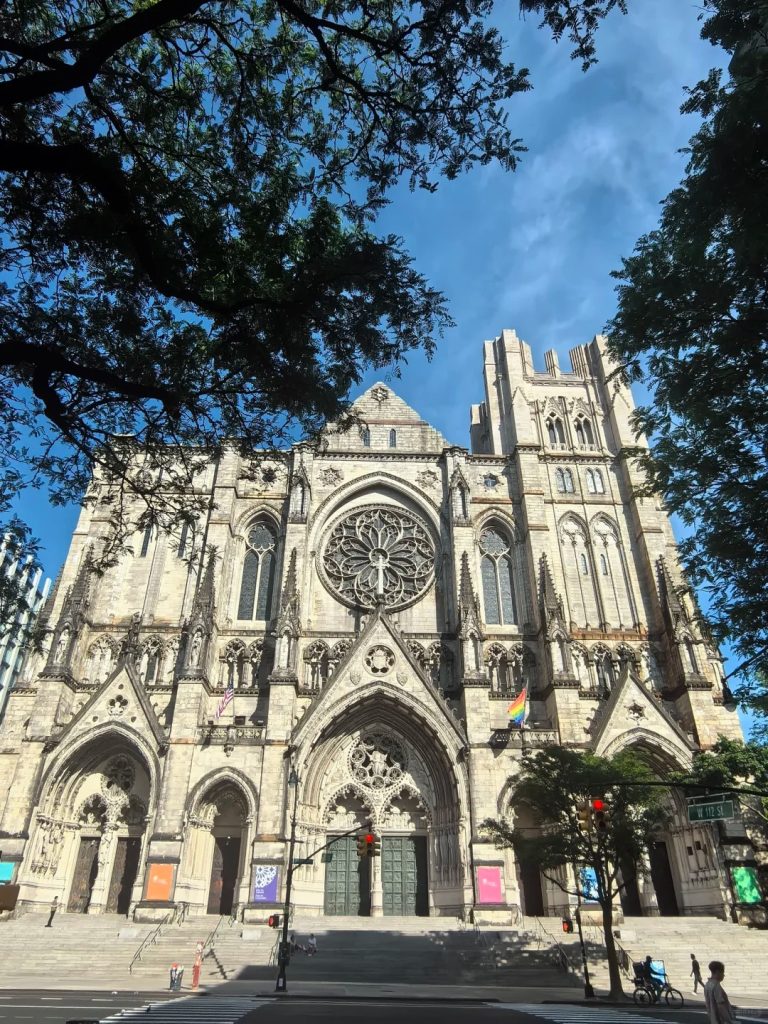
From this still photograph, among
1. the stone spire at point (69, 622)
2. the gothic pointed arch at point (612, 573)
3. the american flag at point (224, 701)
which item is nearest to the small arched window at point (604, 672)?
the gothic pointed arch at point (612, 573)

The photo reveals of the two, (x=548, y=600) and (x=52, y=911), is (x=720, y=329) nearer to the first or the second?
(x=548, y=600)

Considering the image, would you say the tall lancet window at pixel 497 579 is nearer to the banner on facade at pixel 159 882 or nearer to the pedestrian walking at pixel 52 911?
the banner on facade at pixel 159 882

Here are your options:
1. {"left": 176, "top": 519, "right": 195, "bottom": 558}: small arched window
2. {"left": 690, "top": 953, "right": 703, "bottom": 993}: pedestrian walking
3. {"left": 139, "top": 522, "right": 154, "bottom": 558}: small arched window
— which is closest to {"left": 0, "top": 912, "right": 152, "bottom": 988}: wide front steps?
{"left": 176, "top": 519, "right": 195, "bottom": 558}: small arched window

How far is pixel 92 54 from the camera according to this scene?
6145 millimetres

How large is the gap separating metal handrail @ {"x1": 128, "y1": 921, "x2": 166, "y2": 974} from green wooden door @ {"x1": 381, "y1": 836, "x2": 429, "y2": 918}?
25.8ft

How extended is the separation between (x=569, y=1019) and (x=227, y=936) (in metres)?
13.3

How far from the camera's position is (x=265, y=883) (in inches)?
867

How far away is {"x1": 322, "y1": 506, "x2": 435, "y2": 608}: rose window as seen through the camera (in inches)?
1213

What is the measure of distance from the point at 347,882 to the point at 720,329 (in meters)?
22.7

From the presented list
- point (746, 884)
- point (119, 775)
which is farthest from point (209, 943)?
point (746, 884)

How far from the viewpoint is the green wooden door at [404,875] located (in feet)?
79.9

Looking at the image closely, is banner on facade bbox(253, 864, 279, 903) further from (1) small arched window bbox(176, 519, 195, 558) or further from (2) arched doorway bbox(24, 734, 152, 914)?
(1) small arched window bbox(176, 519, 195, 558)

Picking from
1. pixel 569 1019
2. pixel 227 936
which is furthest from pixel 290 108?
pixel 227 936

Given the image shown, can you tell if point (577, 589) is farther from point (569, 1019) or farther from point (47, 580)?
point (47, 580)
